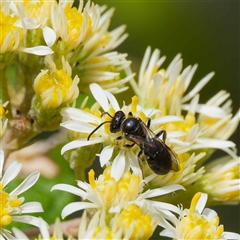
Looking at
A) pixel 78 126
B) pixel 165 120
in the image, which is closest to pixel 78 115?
pixel 78 126

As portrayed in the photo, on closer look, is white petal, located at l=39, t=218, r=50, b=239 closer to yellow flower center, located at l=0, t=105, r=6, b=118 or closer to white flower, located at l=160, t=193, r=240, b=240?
white flower, located at l=160, t=193, r=240, b=240

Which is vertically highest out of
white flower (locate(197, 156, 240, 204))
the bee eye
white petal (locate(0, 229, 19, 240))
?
the bee eye

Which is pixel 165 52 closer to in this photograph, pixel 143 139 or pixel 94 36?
pixel 94 36

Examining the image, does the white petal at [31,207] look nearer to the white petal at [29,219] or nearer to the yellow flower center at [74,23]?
the white petal at [29,219]

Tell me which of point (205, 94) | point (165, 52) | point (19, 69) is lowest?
point (205, 94)

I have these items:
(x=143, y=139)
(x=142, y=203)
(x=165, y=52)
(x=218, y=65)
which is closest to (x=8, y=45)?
(x=143, y=139)

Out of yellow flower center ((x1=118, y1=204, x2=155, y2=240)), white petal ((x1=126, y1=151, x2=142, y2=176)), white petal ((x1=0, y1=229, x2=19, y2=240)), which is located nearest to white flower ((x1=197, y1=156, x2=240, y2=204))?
white petal ((x1=126, y1=151, x2=142, y2=176))

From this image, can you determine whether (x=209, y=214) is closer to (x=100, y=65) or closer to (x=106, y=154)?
(x=106, y=154)
